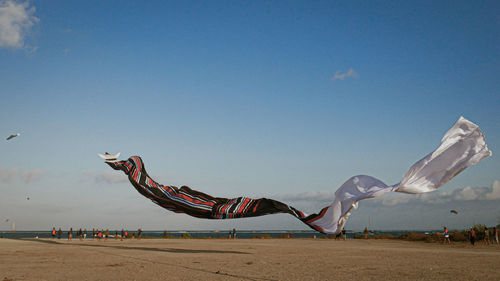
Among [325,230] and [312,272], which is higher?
[325,230]

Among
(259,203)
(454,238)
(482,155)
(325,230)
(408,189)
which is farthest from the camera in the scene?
(454,238)

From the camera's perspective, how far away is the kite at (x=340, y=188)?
12398 millimetres

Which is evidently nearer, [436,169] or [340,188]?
[436,169]

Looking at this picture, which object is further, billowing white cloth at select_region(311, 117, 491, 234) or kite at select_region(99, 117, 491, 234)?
kite at select_region(99, 117, 491, 234)

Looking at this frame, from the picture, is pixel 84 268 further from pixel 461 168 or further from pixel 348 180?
pixel 461 168

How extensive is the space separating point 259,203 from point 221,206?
1.47 metres

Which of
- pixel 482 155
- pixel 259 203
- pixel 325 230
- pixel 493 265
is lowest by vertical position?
pixel 493 265

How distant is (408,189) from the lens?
12.8 m

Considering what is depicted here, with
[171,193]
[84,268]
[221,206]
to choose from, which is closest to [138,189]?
[171,193]

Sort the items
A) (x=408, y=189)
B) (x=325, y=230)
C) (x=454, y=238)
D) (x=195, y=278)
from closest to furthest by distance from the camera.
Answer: (x=195, y=278) → (x=408, y=189) → (x=325, y=230) → (x=454, y=238)

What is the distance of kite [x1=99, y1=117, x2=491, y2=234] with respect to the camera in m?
12.4

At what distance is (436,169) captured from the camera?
12750 millimetres

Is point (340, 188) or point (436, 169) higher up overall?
point (436, 169)

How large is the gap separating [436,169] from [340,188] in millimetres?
3124
